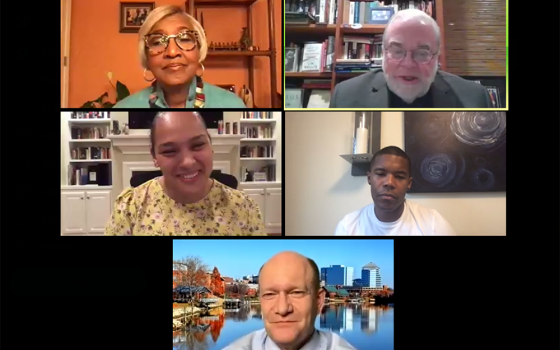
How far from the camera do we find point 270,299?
4.82m

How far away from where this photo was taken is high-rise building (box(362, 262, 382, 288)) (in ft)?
16.3

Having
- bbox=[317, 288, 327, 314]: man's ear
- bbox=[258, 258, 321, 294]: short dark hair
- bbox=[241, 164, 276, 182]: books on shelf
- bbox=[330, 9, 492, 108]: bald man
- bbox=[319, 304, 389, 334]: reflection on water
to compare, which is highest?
bbox=[330, 9, 492, 108]: bald man

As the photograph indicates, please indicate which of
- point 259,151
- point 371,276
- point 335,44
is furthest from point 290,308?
point 335,44

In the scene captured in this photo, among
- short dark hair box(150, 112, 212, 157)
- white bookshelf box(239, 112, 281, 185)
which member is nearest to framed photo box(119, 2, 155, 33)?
short dark hair box(150, 112, 212, 157)

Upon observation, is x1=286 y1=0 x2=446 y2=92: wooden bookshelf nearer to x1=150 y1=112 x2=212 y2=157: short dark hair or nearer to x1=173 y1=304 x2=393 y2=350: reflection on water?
x1=150 y1=112 x2=212 y2=157: short dark hair

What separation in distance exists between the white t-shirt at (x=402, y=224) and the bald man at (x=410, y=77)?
60cm

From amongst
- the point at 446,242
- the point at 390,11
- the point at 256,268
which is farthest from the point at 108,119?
the point at 446,242

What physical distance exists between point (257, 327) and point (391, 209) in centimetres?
100

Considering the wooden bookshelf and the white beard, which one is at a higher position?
the wooden bookshelf

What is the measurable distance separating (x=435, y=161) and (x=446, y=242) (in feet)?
1.58

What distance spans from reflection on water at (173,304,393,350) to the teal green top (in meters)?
1.14

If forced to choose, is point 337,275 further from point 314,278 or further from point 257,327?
point 257,327

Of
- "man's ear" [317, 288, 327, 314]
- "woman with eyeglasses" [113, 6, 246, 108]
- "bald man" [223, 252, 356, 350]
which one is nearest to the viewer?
"bald man" [223, 252, 356, 350]

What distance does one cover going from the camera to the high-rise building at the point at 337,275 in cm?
494
